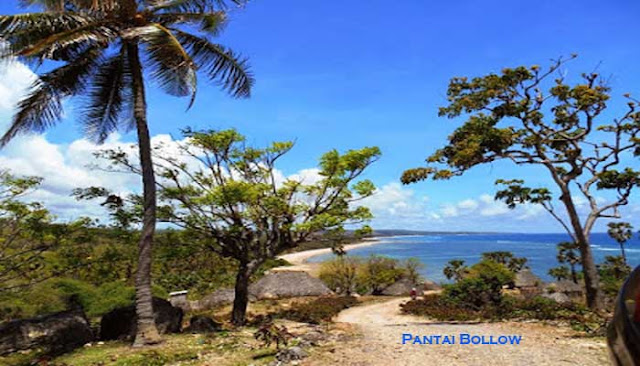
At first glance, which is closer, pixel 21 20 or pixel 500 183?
pixel 21 20

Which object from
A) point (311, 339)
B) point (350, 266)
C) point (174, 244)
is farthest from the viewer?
point (350, 266)

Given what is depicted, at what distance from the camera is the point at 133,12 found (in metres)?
9.74

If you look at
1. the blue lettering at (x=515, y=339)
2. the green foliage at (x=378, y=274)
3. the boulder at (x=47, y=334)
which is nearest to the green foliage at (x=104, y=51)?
the boulder at (x=47, y=334)

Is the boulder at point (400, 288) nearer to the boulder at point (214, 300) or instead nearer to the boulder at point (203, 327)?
the boulder at point (214, 300)

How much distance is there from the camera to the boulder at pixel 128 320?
12.0 m

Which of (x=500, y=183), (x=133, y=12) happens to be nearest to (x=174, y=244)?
(x=133, y=12)

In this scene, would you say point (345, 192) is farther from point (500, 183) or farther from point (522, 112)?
point (522, 112)

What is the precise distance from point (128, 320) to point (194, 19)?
8.84m

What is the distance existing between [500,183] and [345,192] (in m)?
5.30

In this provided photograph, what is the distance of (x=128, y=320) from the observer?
12273mm

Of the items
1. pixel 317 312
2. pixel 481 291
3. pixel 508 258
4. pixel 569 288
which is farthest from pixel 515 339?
pixel 508 258

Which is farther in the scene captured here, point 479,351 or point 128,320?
point 128,320

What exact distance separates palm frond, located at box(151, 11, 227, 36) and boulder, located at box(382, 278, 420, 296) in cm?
2322

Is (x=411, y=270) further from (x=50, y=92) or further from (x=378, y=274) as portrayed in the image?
(x=50, y=92)
